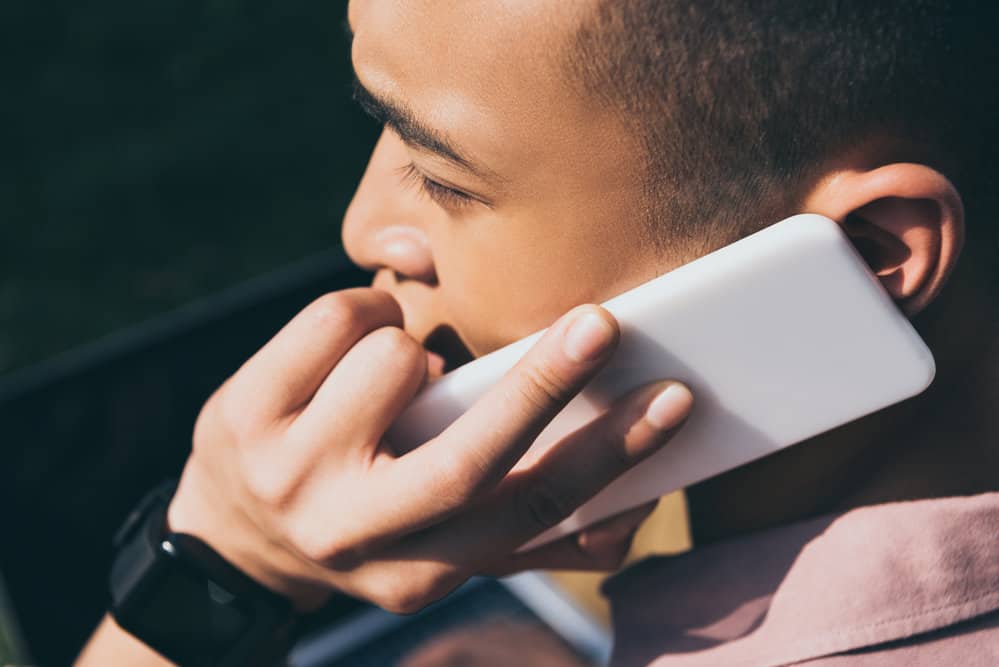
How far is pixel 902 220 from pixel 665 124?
0.29 m

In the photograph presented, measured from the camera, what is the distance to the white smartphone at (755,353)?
117 cm

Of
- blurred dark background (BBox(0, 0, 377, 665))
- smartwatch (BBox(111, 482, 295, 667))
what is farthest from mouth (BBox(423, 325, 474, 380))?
blurred dark background (BBox(0, 0, 377, 665))

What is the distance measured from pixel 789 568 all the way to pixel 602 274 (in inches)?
18.4

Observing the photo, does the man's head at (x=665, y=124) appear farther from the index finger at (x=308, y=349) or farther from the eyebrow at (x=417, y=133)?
the index finger at (x=308, y=349)

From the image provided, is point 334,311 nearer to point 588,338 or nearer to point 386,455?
point 386,455

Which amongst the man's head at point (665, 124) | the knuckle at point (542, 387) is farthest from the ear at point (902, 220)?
the knuckle at point (542, 387)

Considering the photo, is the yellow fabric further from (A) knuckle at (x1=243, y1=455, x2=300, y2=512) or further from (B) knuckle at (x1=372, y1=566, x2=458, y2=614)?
(A) knuckle at (x1=243, y1=455, x2=300, y2=512)

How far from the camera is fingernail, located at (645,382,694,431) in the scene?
1240 mm

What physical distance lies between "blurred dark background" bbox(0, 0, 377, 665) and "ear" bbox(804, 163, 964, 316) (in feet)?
4.85

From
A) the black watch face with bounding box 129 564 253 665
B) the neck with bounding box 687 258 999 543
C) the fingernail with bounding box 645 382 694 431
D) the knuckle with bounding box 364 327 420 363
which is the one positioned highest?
the knuckle with bounding box 364 327 420 363

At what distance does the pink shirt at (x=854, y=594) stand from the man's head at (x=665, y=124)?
0.28 m

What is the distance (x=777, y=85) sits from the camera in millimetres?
1134

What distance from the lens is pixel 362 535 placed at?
132 centimetres

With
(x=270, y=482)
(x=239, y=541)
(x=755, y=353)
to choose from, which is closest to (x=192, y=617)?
(x=239, y=541)
